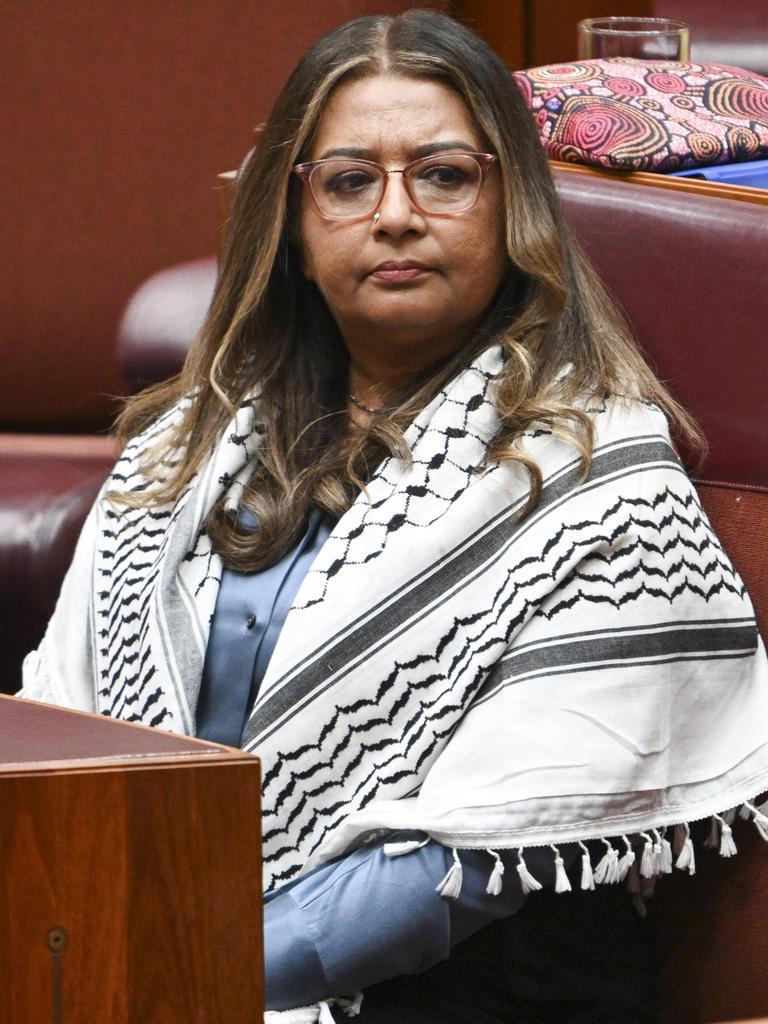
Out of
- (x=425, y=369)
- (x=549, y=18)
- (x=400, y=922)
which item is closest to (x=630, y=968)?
(x=400, y=922)

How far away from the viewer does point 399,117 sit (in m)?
1.37

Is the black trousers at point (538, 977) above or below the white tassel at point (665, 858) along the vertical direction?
below

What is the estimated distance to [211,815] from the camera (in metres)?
0.72

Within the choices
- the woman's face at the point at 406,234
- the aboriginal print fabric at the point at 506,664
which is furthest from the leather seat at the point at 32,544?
the woman's face at the point at 406,234

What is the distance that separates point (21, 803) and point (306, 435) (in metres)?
0.86

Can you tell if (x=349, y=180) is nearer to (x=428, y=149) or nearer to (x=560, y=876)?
(x=428, y=149)

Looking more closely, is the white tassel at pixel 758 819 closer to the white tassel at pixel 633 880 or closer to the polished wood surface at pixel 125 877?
the white tassel at pixel 633 880

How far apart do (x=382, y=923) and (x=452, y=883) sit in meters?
0.06

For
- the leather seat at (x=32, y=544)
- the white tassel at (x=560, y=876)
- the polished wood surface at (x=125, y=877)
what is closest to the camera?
the polished wood surface at (x=125, y=877)

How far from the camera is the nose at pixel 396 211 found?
1342mm

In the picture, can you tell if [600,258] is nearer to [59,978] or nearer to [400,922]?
[400,922]

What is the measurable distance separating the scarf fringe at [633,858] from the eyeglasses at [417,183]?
0.57 meters

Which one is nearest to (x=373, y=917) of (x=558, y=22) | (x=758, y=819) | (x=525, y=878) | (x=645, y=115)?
(x=525, y=878)

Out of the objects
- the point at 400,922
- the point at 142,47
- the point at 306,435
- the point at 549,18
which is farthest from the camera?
the point at 549,18
